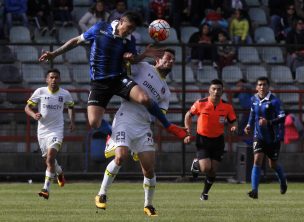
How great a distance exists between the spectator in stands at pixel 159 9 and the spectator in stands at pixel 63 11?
2262mm

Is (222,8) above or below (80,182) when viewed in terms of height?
above

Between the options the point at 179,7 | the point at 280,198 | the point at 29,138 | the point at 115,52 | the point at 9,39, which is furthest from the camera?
the point at 179,7

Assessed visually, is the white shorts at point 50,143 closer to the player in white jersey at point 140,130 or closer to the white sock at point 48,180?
the white sock at point 48,180

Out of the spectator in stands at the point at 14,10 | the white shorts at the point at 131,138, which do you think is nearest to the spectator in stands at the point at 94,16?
the spectator in stands at the point at 14,10

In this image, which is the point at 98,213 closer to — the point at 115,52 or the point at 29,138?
the point at 115,52

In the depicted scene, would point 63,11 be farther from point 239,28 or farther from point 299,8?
point 299,8

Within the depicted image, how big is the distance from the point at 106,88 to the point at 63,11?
13.6m

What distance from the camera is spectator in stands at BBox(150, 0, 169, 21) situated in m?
29.0

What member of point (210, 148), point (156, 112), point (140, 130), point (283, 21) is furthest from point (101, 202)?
point (283, 21)

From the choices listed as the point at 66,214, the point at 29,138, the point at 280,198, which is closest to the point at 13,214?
the point at 66,214

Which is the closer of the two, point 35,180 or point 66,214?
point 66,214

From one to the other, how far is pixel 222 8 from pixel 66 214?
1636 cm

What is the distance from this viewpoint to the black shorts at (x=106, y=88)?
1480cm

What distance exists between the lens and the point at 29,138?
2569cm
